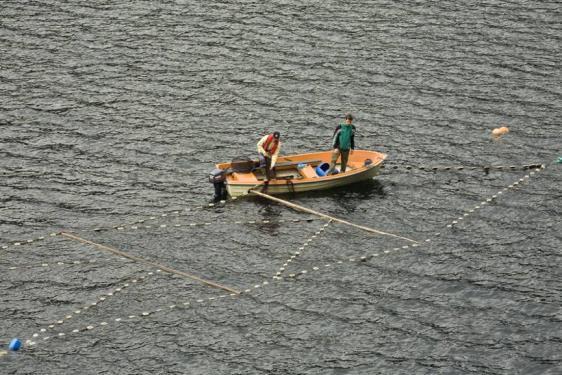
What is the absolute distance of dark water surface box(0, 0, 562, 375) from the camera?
3884 cm

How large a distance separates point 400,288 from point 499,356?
5.43m

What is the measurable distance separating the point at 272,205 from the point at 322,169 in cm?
359

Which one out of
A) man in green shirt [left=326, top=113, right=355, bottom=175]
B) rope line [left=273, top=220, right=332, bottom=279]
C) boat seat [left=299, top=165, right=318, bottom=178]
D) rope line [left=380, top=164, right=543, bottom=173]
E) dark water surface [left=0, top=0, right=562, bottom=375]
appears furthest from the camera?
rope line [left=380, top=164, right=543, bottom=173]

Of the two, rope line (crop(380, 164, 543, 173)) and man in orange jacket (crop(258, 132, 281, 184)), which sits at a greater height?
man in orange jacket (crop(258, 132, 281, 184))

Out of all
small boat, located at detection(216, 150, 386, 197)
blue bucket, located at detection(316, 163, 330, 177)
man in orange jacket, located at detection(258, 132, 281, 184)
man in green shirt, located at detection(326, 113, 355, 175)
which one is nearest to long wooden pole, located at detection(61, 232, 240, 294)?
small boat, located at detection(216, 150, 386, 197)

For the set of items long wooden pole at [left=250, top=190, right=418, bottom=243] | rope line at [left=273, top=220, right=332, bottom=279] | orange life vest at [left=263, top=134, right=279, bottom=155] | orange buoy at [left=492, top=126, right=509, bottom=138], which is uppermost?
orange life vest at [left=263, top=134, right=279, bottom=155]

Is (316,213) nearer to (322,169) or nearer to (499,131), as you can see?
(322,169)

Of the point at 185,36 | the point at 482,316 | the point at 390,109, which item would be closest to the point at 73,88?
the point at 185,36

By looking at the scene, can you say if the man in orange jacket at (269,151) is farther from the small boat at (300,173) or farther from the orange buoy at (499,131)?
the orange buoy at (499,131)

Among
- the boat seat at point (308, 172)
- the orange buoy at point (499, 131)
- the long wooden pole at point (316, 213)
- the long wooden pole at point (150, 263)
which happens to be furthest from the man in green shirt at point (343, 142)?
the long wooden pole at point (150, 263)

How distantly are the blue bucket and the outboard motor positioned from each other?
15.4ft

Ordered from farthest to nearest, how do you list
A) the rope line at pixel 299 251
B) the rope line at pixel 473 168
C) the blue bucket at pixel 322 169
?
the rope line at pixel 473 168, the blue bucket at pixel 322 169, the rope line at pixel 299 251

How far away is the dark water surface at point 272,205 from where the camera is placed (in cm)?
3884

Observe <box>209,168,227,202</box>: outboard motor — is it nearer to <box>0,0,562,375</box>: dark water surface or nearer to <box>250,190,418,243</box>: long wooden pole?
<box>0,0,562,375</box>: dark water surface
